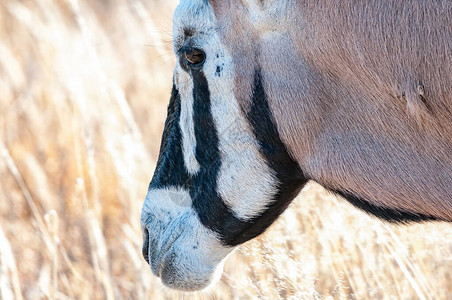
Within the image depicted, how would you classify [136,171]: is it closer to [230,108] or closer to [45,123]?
[45,123]

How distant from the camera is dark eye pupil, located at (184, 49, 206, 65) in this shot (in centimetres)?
205

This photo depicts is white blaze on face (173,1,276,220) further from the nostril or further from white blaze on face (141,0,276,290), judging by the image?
the nostril

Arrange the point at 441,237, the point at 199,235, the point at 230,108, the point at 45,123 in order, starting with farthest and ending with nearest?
the point at 45,123, the point at 441,237, the point at 199,235, the point at 230,108

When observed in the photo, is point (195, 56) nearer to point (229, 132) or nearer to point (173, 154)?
point (229, 132)

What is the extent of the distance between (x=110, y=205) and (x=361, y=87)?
3802 millimetres

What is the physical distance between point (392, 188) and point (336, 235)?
109cm

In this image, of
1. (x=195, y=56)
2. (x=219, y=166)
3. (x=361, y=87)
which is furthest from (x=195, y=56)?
(x=361, y=87)

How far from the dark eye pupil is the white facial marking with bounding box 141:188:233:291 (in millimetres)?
429

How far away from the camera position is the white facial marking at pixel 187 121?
2.14 metres

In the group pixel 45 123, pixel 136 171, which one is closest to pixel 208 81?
pixel 136 171

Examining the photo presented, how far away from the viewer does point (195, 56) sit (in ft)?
6.77

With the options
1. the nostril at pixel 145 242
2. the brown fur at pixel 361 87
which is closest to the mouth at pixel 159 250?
the nostril at pixel 145 242

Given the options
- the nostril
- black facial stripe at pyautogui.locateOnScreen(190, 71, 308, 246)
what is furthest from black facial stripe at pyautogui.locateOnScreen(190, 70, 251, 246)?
the nostril

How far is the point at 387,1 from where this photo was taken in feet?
5.87
